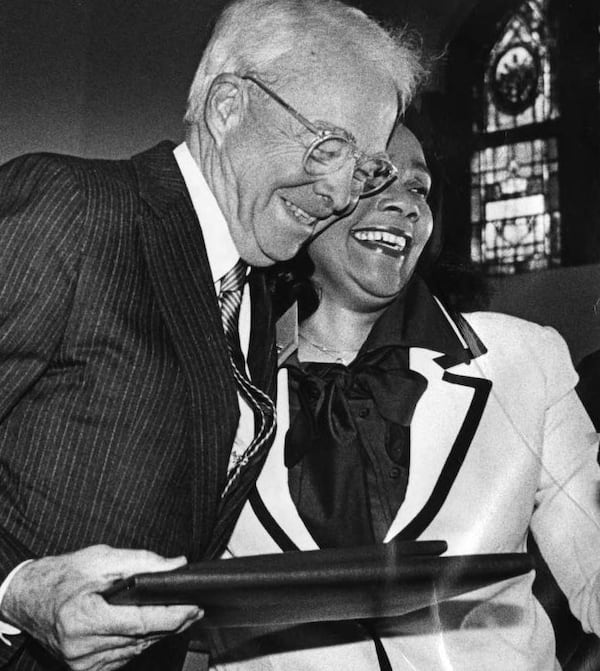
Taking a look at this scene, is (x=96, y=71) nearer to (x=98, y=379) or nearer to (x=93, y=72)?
(x=93, y=72)

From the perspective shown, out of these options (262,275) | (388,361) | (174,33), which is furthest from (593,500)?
(174,33)

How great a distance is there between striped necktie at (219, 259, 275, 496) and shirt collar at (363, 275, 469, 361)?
9cm

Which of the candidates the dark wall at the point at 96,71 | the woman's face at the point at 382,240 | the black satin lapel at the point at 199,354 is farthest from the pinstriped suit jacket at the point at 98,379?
the dark wall at the point at 96,71

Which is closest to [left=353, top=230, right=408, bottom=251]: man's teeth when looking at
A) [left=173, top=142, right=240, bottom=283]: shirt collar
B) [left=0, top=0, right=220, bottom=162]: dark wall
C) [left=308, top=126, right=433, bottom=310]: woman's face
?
[left=308, top=126, right=433, bottom=310]: woman's face

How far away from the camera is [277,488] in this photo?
0.73 metres

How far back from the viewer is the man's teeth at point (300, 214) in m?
0.74

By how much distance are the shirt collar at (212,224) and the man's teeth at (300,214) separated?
0.16 feet

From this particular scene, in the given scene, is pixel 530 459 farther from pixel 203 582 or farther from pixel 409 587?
pixel 203 582

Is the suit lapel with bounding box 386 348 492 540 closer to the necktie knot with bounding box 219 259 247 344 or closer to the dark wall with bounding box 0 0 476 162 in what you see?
the necktie knot with bounding box 219 259 247 344

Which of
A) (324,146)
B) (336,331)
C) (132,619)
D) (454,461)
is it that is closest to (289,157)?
(324,146)

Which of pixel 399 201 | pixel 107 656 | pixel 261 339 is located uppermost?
pixel 399 201

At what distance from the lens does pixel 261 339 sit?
760mm

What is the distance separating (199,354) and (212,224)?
0.39 feet

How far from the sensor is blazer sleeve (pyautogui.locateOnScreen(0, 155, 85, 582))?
2.08 ft
